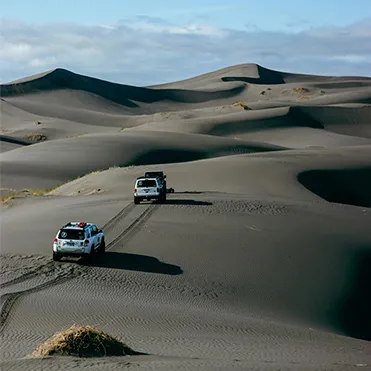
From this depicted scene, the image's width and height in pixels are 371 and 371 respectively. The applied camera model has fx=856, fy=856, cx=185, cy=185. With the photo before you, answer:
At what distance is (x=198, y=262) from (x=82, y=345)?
11.0m

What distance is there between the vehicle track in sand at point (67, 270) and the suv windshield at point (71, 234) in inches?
30.4

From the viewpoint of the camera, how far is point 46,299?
62.4 feet

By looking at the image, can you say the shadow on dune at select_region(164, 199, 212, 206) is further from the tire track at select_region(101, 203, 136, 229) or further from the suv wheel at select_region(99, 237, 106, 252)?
the suv wheel at select_region(99, 237, 106, 252)

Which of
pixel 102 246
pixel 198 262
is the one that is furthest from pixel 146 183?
pixel 198 262

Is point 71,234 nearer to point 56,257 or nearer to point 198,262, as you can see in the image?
point 56,257

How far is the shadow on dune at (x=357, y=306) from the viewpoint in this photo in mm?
20406

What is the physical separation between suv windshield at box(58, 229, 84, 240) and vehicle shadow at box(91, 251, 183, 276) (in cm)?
90

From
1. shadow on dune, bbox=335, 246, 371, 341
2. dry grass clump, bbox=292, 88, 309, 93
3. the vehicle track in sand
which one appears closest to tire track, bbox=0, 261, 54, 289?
the vehicle track in sand

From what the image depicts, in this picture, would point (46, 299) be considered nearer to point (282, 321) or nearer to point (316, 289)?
point (282, 321)

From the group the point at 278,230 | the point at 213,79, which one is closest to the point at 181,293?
the point at 278,230

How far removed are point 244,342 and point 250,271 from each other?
7775mm

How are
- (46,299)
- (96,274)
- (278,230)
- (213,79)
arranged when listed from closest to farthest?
(46,299) < (96,274) < (278,230) < (213,79)

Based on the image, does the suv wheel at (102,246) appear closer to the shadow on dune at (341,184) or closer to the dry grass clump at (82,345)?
the dry grass clump at (82,345)

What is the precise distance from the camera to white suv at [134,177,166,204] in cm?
3356
